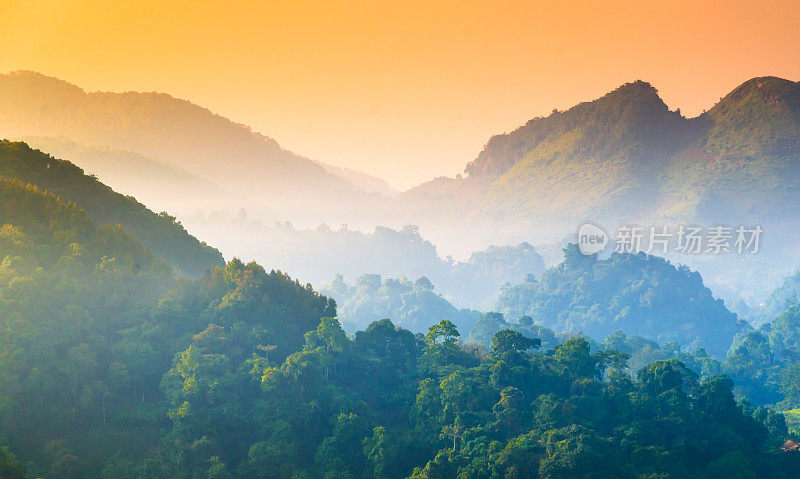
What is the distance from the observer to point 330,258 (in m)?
129

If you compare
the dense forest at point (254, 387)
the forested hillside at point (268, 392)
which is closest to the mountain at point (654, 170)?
the dense forest at point (254, 387)

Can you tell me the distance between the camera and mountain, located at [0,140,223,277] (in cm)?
3666

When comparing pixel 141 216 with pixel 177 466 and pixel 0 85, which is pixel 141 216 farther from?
pixel 0 85

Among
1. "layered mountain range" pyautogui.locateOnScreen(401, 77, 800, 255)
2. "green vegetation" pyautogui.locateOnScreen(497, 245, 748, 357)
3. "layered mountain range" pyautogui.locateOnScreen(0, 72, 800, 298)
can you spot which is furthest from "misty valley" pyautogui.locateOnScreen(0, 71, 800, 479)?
"layered mountain range" pyautogui.locateOnScreen(0, 72, 800, 298)

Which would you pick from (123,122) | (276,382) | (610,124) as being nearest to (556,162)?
(610,124)

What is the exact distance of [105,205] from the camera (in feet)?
129

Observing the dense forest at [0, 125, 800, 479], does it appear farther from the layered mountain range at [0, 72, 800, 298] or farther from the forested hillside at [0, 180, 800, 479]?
the layered mountain range at [0, 72, 800, 298]

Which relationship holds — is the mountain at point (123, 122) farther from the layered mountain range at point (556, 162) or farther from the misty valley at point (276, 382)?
the misty valley at point (276, 382)

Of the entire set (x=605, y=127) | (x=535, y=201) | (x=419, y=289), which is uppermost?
(x=605, y=127)

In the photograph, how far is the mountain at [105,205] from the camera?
36.7 metres

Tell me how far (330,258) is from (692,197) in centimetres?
7346

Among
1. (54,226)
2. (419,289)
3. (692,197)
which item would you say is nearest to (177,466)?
(54,226)

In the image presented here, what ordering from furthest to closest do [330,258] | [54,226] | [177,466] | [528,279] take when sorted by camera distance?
1. [330,258]
2. [528,279]
3. [54,226]
4. [177,466]

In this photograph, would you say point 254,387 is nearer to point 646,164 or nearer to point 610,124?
point 610,124
